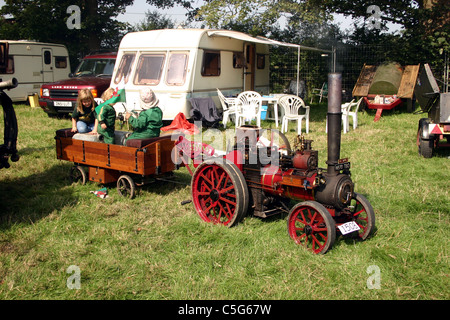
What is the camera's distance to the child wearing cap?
235 inches

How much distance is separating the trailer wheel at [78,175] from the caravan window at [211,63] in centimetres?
573

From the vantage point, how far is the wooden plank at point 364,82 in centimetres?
1442

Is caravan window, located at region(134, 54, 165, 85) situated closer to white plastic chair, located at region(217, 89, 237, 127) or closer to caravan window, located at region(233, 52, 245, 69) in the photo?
white plastic chair, located at region(217, 89, 237, 127)

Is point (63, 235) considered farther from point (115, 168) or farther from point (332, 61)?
point (332, 61)

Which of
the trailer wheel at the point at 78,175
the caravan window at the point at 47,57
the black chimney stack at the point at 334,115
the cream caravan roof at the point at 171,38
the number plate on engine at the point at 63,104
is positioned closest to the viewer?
the black chimney stack at the point at 334,115

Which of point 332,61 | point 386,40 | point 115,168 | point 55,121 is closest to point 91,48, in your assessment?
point 55,121

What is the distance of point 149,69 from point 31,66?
7.85 meters

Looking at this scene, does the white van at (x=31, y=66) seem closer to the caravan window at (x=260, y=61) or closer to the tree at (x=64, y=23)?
the tree at (x=64, y=23)

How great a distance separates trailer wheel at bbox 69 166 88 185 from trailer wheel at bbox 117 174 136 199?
0.77 m

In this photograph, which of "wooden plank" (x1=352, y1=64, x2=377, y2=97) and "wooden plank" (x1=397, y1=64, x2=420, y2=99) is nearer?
"wooden plank" (x1=397, y1=64, x2=420, y2=99)

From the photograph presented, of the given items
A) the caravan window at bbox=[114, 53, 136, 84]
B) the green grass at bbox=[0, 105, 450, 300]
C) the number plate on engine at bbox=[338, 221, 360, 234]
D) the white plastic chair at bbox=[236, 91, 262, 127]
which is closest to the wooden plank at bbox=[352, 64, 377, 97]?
the white plastic chair at bbox=[236, 91, 262, 127]

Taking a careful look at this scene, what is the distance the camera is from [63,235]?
4.74 meters

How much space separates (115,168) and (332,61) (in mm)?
13072

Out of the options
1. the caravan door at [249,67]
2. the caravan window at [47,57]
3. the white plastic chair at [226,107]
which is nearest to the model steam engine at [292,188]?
the white plastic chair at [226,107]
